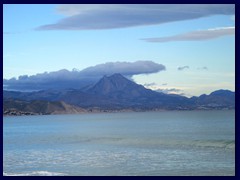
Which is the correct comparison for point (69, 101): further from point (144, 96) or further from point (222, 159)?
point (222, 159)

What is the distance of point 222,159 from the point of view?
12523 mm

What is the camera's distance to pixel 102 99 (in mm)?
67750

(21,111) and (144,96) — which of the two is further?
(144,96)
